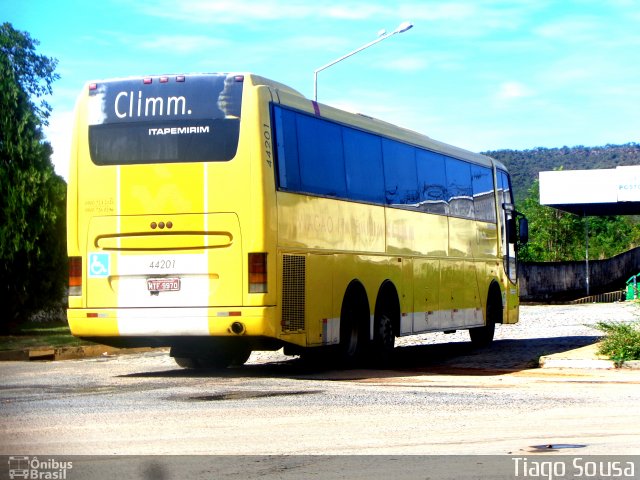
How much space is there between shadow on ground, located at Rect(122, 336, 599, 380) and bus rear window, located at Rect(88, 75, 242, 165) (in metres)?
3.06

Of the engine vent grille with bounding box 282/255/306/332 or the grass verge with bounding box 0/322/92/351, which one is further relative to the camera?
the grass verge with bounding box 0/322/92/351

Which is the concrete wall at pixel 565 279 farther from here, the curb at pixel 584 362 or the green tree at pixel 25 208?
the curb at pixel 584 362

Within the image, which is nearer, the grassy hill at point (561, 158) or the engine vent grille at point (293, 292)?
the engine vent grille at point (293, 292)

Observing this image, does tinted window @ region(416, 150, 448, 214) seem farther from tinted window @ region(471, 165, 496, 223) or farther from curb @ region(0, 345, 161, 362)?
curb @ region(0, 345, 161, 362)

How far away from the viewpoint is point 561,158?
5482 inches

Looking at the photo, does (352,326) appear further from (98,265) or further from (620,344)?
(98,265)

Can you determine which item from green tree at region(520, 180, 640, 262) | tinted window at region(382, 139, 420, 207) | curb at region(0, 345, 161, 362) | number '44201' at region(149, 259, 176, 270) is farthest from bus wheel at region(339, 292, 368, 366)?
green tree at region(520, 180, 640, 262)

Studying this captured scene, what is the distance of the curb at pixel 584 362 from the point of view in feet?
56.9

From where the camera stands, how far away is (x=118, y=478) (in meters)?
8.05

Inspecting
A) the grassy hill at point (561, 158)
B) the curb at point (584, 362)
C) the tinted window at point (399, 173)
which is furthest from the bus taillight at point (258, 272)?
the grassy hill at point (561, 158)

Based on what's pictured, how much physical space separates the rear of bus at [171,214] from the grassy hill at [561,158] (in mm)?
111512

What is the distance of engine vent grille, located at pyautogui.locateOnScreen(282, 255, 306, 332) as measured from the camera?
1579 cm

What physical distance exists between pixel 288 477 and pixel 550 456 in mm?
2025

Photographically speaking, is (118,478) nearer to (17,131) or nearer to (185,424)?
(185,424)
